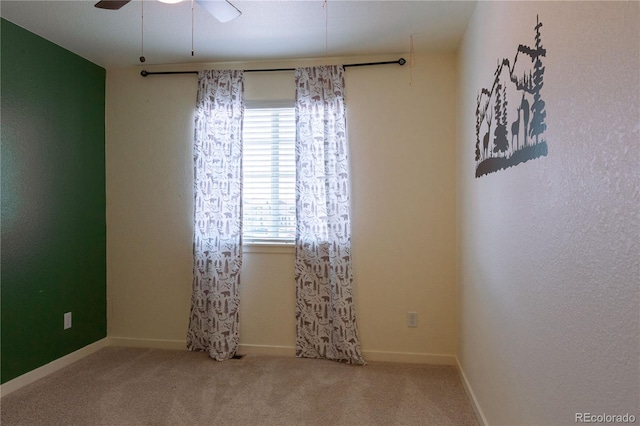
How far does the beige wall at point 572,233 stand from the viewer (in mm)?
798

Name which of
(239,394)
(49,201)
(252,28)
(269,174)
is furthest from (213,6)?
(239,394)

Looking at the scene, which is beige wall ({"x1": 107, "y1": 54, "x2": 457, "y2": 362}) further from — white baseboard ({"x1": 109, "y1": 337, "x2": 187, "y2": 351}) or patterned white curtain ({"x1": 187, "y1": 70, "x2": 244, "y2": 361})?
patterned white curtain ({"x1": 187, "y1": 70, "x2": 244, "y2": 361})

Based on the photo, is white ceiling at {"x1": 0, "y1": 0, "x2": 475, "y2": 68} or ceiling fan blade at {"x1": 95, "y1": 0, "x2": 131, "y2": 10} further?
Result: white ceiling at {"x1": 0, "y1": 0, "x2": 475, "y2": 68}

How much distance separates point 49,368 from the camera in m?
2.68

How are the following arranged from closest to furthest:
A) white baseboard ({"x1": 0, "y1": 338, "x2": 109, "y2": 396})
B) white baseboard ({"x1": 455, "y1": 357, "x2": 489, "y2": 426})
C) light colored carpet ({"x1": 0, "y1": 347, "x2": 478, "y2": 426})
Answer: white baseboard ({"x1": 455, "y1": 357, "x2": 489, "y2": 426}), light colored carpet ({"x1": 0, "y1": 347, "x2": 478, "y2": 426}), white baseboard ({"x1": 0, "y1": 338, "x2": 109, "y2": 396})

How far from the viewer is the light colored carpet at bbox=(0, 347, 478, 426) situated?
211 centimetres

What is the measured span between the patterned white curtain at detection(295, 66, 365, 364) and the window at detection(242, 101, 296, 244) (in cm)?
Result: 15

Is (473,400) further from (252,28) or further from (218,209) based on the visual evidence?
(252,28)

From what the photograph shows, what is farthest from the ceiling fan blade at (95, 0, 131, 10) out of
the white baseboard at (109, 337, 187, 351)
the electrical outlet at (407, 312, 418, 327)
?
the electrical outlet at (407, 312, 418, 327)

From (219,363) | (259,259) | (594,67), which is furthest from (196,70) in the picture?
(594,67)

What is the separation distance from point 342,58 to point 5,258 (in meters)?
2.96

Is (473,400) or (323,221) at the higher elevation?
(323,221)

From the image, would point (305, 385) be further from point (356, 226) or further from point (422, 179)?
point (422, 179)

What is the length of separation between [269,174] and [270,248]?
2.18ft
